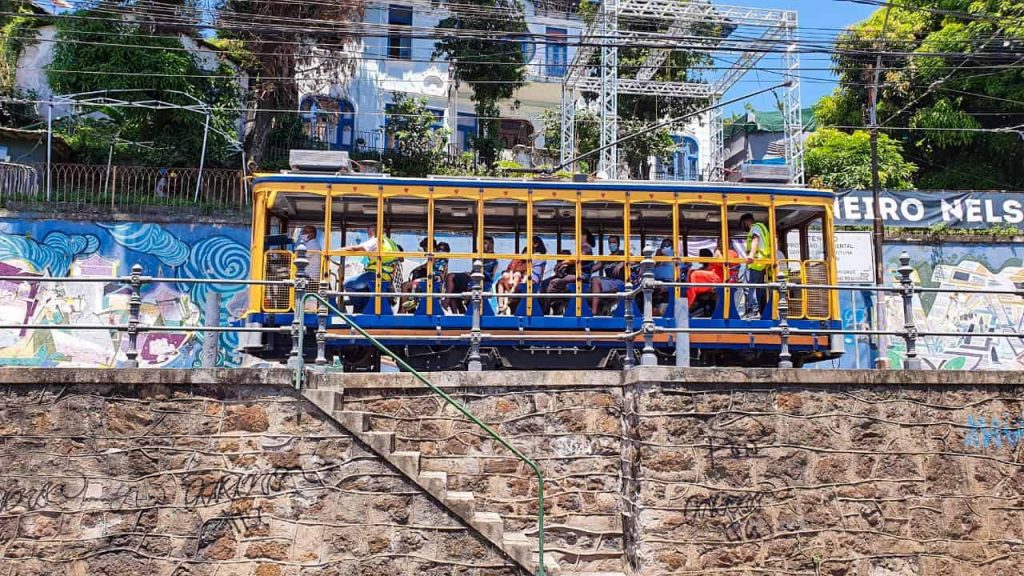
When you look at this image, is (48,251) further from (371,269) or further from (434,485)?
(434,485)

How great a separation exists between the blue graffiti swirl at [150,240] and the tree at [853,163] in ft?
55.1

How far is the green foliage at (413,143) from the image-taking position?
26.0m

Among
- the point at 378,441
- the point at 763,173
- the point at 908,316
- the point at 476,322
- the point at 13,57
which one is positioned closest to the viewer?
the point at 378,441

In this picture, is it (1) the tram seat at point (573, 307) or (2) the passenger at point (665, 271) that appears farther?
(2) the passenger at point (665, 271)

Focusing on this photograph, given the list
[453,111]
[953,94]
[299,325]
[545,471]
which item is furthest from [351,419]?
[953,94]

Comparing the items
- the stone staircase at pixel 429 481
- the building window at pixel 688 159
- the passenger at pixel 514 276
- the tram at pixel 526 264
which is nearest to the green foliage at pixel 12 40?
the tram at pixel 526 264

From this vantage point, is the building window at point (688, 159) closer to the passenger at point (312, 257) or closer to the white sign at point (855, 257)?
the white sign at point (855, 257)

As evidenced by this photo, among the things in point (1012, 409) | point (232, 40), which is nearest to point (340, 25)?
point (232, 40)

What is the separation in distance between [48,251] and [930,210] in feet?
65.1

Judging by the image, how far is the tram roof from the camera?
12.2 meters

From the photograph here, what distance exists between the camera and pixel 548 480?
32.1 ft

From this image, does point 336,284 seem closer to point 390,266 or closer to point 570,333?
point 390,266

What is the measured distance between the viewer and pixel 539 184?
12273 mm

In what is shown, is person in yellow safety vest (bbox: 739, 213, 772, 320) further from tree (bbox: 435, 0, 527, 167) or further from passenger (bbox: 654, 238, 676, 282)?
tree (bbox: 435, 0, 527, 167)
